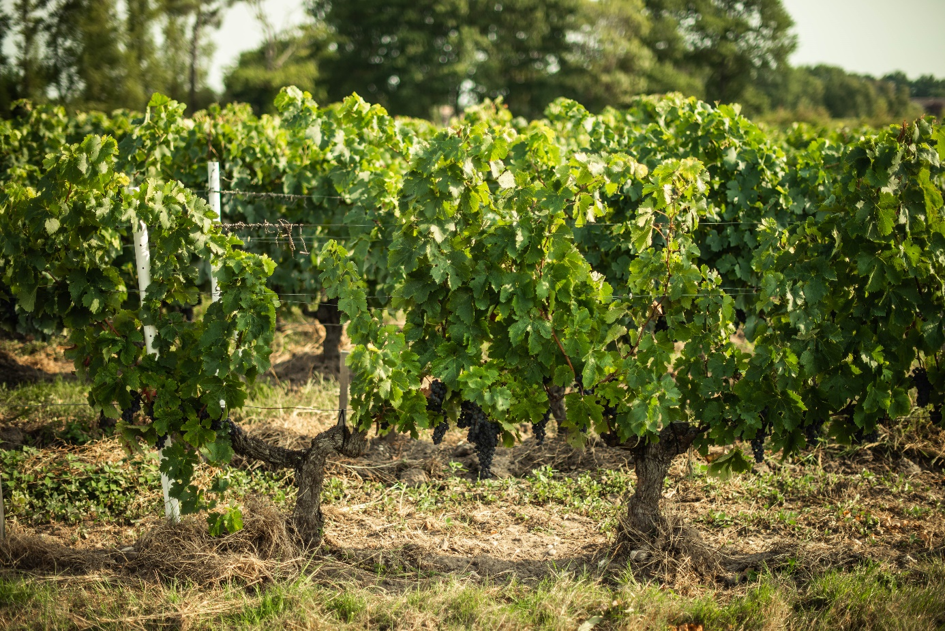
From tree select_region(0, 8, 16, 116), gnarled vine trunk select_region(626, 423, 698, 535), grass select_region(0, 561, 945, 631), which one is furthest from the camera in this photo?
tree select_region(0, 8, 16, 116)

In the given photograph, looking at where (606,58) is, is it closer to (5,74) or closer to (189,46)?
(189,46)

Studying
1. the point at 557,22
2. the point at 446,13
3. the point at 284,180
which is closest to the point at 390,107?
the point at 446,13

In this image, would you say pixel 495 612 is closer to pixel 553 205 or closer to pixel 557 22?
pixel 553 205

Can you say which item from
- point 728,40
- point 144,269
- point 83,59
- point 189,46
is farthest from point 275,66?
point 144,269

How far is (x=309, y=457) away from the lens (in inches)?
151

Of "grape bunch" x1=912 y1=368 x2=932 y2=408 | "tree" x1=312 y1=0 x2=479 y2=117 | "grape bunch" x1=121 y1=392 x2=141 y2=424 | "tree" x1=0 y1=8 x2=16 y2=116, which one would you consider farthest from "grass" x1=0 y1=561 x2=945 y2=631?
"tree" x1=312 y1=0 x2=479 y2=117

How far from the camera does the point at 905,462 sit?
5.07 metres

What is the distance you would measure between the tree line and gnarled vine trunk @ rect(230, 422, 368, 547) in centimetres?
2251

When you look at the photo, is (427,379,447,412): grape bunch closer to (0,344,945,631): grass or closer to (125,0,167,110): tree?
(0,344,945,631): grass

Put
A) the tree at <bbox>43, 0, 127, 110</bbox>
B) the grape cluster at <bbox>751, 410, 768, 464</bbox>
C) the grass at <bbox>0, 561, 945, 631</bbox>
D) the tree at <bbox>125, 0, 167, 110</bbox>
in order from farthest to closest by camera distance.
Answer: the tree at <bbox>125, 0, 167, 110</bbox> → the tree at <bbox>43, 0, 127, 110</bbox> → the grape cluster at <bbox>751, 410, 768, 464</bbox> → the grass at <bbox>0, 561, 945, 631</bbox>

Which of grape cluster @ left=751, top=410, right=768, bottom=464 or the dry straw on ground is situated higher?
grape cluster @ left=751, top=410, right=768, bottom=464

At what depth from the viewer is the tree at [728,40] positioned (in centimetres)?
3522

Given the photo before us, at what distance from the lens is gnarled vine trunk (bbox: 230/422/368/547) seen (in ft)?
12.5

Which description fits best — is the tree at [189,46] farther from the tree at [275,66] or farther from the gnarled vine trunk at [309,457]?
the gnarled vine trunk at [309,457]
